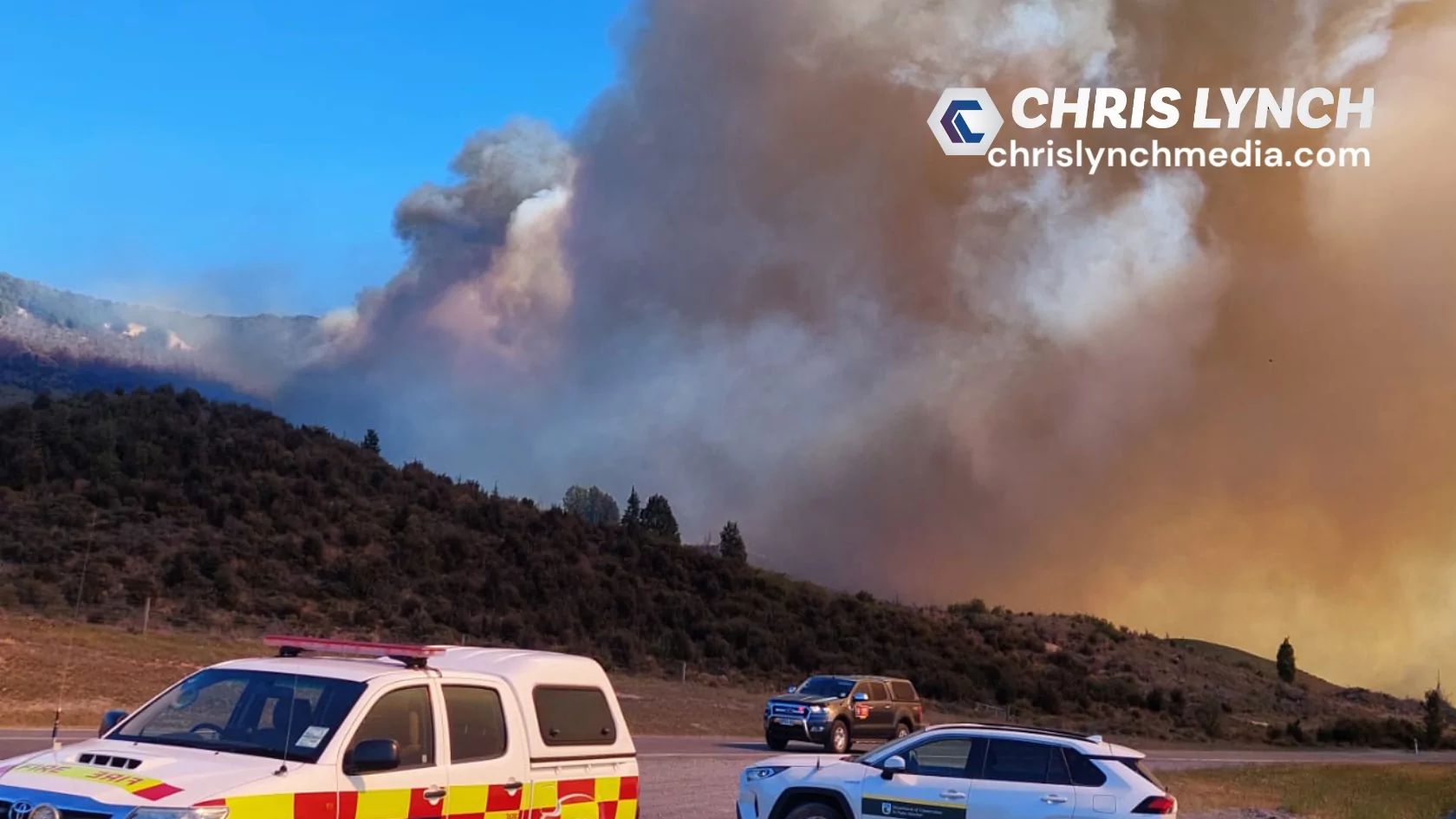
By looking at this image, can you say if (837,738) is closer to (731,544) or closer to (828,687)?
(828,687)

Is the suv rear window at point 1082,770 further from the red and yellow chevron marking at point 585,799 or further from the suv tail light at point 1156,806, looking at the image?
the red and yellow chevron marking at point 585,799

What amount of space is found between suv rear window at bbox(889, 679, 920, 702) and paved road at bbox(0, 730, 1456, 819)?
2572 mm

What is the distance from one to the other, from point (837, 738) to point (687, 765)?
318 inches

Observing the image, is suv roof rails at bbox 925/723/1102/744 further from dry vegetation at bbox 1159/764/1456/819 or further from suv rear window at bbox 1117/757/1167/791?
dry vegetation at bbox 1159/764/1456/819

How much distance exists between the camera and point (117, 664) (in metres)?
34.1

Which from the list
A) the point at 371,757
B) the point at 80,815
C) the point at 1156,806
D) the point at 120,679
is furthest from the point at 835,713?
the point at 80,815

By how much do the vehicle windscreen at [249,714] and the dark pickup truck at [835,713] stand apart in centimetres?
2410

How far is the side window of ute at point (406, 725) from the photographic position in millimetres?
8156

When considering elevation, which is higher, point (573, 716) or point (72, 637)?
point (573, 716)

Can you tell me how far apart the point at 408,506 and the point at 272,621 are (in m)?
21.5

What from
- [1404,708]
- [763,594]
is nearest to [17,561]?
[763,594]

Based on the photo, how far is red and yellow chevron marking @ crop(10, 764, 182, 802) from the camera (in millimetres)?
7020

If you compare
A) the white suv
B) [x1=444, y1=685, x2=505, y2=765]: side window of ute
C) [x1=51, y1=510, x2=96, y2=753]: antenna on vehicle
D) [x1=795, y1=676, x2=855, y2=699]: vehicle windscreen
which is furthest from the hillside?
[x1=444, y1=685, x2=505, y2=765]: side window of ute

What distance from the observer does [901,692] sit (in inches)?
1359
